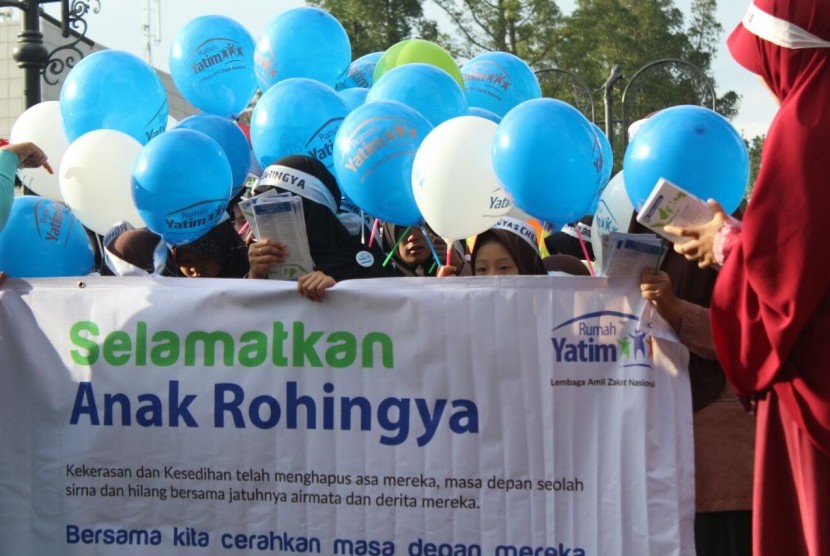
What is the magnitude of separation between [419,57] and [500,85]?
473 mm

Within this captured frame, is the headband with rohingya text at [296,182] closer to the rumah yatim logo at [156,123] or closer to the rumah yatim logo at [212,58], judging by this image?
the rumah yatim logo at [156,123]

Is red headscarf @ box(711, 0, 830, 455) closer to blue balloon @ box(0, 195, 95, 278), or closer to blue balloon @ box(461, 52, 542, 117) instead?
blue balloon @ box(0, 195, 95, 278)

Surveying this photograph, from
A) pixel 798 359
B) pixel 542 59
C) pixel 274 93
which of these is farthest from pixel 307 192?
pixel 542 59

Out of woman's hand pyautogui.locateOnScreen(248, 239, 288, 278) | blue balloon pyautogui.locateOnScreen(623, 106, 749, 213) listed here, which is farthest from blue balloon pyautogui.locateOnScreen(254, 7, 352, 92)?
blue balloon pyautogui.locateOnScreen(623, 106, 749, 213)

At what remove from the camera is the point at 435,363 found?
3.62 meters

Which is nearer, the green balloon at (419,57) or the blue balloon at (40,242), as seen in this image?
the blue balloon at (40,242)

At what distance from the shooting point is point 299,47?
5.62 metres

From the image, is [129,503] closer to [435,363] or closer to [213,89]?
[435,363]

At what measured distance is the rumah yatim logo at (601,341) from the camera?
3477 mm

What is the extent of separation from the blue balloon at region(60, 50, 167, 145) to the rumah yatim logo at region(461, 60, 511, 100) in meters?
1.70

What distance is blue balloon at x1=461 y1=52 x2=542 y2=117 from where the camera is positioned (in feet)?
19.1

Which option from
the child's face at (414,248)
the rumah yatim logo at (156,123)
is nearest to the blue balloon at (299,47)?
the rumah yatim logo at (156,123)

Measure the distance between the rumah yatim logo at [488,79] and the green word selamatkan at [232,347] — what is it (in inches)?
99.3

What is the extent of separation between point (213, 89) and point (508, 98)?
5.19ft
